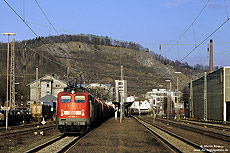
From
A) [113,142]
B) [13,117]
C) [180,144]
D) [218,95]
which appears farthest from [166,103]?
[180,144]

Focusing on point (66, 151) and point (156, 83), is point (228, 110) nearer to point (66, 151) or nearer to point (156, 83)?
point (66, 151)

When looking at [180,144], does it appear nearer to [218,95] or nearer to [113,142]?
[113,142]

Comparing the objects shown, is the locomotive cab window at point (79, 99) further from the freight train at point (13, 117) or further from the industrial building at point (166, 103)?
the industrial building at point (166, 103)

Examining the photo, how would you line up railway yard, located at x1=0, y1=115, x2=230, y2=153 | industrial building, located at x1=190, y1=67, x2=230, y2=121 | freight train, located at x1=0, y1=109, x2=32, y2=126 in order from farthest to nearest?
industrial building, located at x1=190, y1=67, x2=230, y2=121 → freight train, located at x1=0, y1=109, x2=32, y2=126 → railway yard, located at x1=0, y1=115, x2=230, y2=153

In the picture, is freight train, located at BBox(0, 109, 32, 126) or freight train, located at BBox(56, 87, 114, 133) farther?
freight train, located at BBox(0, 109, 32, 126)

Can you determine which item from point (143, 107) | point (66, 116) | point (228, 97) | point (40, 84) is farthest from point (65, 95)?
point (143, 107)

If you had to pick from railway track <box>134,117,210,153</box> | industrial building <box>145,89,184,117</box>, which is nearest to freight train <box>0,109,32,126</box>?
industrial building <box>145,89,184,117</box>

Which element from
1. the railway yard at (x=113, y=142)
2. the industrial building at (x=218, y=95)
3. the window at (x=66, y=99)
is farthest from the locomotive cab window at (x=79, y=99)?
the industrial building at (x=218, y=95)

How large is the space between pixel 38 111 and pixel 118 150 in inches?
1833

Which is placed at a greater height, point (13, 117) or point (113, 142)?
point (113, 142)

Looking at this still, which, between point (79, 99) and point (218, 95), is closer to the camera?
point (79, 99)

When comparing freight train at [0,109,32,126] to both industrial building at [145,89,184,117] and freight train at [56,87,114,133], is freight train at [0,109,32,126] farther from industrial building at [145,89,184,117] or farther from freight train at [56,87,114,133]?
industrial building at [145,89,184,117]

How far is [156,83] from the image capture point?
197 m

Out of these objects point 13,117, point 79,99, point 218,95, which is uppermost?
point 79,99
